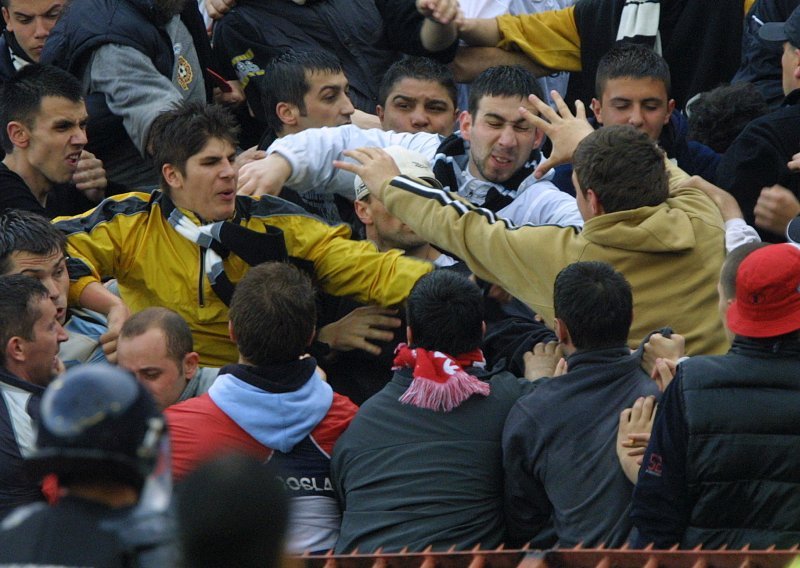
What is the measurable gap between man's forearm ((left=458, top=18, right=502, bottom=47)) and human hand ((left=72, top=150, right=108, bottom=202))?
2.10m

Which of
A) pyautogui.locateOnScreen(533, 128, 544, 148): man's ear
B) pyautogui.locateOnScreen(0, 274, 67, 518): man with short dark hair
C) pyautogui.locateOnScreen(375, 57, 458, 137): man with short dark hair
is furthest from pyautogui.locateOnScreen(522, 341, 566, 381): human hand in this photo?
pyautogui.locateOnScreen(375, 57, 458, 137): man with short dark hair

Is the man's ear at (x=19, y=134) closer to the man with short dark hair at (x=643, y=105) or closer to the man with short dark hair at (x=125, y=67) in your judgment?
the man with short dark hair at (x=125, y=67)

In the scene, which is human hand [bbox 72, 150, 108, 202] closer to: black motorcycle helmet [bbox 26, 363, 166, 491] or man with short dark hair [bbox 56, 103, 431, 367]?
man with short dark hair [bbox 56, 103, 431, 367]

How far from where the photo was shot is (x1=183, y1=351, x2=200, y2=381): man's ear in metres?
5.14

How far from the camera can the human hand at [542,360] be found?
16.7 feet

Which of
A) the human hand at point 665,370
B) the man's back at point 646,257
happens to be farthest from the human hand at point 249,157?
the human hand at point 665,370

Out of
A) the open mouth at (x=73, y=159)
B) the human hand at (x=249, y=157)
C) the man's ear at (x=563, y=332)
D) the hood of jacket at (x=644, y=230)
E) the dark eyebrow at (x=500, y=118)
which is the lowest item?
the human hand at (x=249, y=157)

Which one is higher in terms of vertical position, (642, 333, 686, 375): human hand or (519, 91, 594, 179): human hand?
(519, 91, 594, 179): human hand

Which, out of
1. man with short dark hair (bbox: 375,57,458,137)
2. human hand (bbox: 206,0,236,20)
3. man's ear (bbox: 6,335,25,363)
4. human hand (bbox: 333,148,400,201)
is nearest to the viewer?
man's ear (bbox: 6,335,25,363)

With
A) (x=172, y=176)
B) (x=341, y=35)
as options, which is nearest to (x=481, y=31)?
(x=341, y=35)

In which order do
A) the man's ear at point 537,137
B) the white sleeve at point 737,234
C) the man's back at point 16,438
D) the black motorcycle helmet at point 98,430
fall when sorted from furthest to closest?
the man's ear at point 537,137 < the white sleeve at point 737,234 < the man's back at point 16,438 < the black motorcycle helmet at point 98,430

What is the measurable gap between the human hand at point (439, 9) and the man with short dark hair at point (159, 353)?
2.77 meters

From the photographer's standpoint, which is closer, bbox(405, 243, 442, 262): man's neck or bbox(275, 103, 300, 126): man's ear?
bbox(405, 243, 442, 262): man's neck

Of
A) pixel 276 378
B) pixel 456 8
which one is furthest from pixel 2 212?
pixel 456 8
